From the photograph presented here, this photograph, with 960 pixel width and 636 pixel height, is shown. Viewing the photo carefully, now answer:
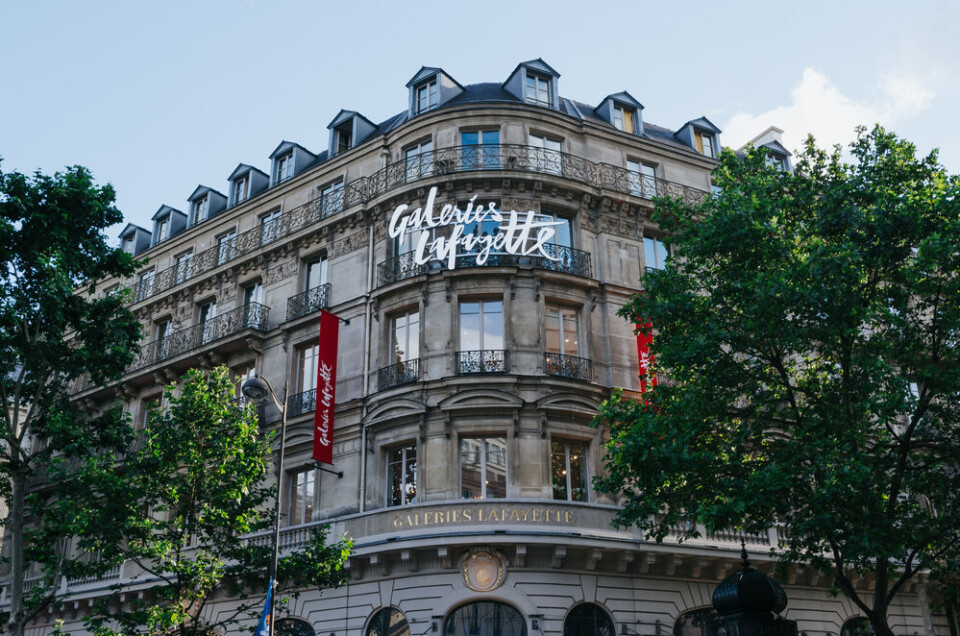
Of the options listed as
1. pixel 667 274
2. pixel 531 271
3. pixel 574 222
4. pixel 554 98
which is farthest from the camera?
pixel 554 98

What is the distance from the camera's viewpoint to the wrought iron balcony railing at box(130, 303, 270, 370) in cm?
2980

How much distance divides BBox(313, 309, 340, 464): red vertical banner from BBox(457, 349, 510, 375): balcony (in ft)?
15.1

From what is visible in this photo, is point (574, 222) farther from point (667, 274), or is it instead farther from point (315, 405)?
point (315, 405)

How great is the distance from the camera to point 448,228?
25500 mm

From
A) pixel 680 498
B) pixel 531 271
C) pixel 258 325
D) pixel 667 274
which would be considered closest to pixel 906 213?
pixel 667 274

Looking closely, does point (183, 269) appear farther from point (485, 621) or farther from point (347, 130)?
point (485, 621)

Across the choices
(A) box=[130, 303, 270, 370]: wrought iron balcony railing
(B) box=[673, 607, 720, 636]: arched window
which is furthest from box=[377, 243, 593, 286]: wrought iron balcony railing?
(B) box=[673, 607, 720, 636]: arched window

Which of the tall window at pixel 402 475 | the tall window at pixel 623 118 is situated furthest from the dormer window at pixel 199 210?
the tall window at pixel 623 118

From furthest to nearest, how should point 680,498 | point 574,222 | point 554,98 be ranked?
point 554,98
point 574,222
point 680,498

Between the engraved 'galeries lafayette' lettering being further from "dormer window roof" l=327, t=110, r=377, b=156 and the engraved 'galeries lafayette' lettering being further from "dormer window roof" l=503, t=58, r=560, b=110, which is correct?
"dormer window roof" l=327, t=110, r=377, b=156

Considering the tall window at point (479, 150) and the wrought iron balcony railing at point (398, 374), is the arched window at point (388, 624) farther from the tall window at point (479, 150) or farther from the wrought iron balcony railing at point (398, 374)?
the tall window at point (479, 150)

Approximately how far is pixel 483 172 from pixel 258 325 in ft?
33.4

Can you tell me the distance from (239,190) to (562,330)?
17.7 metres

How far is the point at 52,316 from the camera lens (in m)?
21.4
